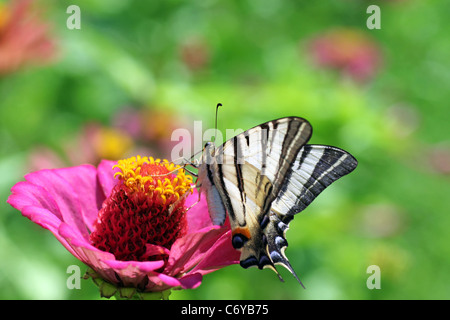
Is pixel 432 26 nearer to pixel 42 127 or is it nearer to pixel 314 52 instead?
pixel 314 52

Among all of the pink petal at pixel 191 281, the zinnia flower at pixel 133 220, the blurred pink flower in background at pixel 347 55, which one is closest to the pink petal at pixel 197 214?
the zinnia flower at pixel 133 220

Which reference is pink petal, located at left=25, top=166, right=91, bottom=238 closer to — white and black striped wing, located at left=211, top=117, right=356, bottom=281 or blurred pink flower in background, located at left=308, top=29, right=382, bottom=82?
white and black striped wing, located at left=211, top=117, right=356, bottom=281

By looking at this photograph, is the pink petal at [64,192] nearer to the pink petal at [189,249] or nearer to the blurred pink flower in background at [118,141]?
the pink petal at [189,249]

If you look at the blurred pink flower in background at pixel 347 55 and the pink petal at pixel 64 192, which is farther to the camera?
the blurred pink flower in background at pixel 347 55

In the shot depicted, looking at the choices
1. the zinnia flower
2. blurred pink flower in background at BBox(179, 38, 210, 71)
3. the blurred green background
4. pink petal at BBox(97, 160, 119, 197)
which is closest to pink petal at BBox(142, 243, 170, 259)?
the zinnia flower

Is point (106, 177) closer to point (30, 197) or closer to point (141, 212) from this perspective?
point (141, 212)

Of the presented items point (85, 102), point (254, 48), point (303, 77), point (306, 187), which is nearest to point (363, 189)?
point (303, 77)
